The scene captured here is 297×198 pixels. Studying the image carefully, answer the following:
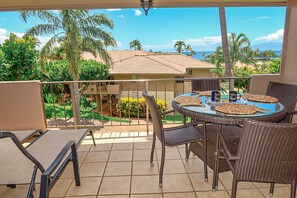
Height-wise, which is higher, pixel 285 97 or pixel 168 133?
pixel 285 97

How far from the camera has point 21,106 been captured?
3.61 metres

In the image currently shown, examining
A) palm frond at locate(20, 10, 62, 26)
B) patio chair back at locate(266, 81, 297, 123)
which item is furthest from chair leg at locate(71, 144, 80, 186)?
palm frond at locate(20, 10, 62, 26)

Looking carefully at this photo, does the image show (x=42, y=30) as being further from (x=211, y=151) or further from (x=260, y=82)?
(x=211, y=151)

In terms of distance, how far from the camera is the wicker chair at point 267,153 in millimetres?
1324

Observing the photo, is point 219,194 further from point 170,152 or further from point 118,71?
point 118,71

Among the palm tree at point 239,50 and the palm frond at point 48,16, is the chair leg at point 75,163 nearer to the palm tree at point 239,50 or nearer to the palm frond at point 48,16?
the palm frond at point 48,16

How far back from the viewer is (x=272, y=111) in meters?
1.94

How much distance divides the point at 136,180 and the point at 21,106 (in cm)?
255

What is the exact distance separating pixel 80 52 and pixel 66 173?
6.64 m

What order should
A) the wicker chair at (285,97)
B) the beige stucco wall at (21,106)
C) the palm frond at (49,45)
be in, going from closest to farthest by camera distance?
the wicker chair at (285,97) < the beige stucco wall at (21,106) < the palm frond at (49,45)

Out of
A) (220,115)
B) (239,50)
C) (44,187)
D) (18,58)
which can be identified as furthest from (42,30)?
(239,50)

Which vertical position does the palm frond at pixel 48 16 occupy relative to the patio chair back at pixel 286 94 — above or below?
above

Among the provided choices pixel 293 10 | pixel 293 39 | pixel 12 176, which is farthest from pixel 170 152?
pixel 293 10

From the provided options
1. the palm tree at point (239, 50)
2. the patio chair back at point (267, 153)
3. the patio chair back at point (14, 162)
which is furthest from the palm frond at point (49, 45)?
the palm tree at point (239, 50)
